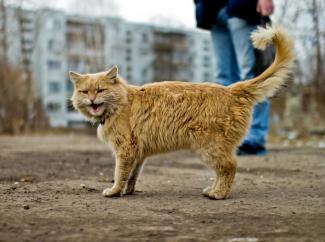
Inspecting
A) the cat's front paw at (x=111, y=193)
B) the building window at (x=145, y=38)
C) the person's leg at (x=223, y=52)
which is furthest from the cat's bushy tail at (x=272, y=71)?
the building window at (x=145, y=38)

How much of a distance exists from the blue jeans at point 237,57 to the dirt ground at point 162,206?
1.29 meters

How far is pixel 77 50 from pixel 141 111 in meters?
48.9

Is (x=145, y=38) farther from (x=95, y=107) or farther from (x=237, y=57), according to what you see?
(x=95, y=107)

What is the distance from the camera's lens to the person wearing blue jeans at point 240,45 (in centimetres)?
639

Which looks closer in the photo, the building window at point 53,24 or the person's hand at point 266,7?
the person's hand at point 266,7

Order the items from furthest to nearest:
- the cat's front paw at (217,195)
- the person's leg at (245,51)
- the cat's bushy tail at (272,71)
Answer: the person's leg at (245,51) < the cat's bushy tail at (272,71) < the cat's front paw at (217,195)

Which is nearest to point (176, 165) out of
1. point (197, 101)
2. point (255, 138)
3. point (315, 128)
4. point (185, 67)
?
point (255, 138)

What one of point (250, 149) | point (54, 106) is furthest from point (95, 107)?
point (54, 106)

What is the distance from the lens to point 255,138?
680cm

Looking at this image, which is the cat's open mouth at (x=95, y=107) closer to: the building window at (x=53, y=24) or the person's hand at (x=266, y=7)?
the person's hand at (x=266, y=7)

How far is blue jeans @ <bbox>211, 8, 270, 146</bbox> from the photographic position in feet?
21.3

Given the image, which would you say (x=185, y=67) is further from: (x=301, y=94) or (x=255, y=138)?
(x=255, y=138)

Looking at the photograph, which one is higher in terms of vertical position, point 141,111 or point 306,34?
point 306,34

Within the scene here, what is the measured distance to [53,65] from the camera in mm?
54656
